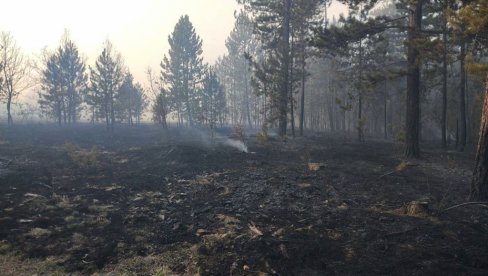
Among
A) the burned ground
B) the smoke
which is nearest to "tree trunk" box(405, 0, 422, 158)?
the burned ground

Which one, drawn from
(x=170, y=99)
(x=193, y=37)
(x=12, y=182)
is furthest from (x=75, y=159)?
(x=193, y=37)

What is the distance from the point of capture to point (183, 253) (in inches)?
304

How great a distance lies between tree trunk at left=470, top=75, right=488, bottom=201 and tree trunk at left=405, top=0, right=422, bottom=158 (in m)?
6.21

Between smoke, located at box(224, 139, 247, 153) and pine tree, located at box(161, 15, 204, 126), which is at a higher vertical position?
pine tree, located at box(161, 15, 204, 126)

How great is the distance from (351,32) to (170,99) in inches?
1673

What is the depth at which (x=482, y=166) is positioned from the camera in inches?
369

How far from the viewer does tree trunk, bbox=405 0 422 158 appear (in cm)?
1513

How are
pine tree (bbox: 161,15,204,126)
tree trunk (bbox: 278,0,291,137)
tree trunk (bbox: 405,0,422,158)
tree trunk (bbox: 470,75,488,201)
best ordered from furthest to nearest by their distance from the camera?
1. pine tree (bbox: 161,15,204,126)
2. tree trunk (bbox: 278,0,291,137)
3. tree trunk (bbox: 405,0,422,158)
4. tree trunk (bbox: 470,75,488,201)

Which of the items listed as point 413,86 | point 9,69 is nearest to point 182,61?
point 9,69

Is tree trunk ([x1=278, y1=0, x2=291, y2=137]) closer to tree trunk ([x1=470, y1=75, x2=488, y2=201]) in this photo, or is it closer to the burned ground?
the burned ground

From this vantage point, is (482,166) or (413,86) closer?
(482,166)

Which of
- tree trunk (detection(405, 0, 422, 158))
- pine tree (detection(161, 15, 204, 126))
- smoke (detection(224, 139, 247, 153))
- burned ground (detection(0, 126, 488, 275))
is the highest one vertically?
pine tree (detection(161, 15, 204, 126))

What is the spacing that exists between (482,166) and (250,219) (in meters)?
6.09

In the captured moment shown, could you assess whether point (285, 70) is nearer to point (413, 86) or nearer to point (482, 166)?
point (413, 86)
